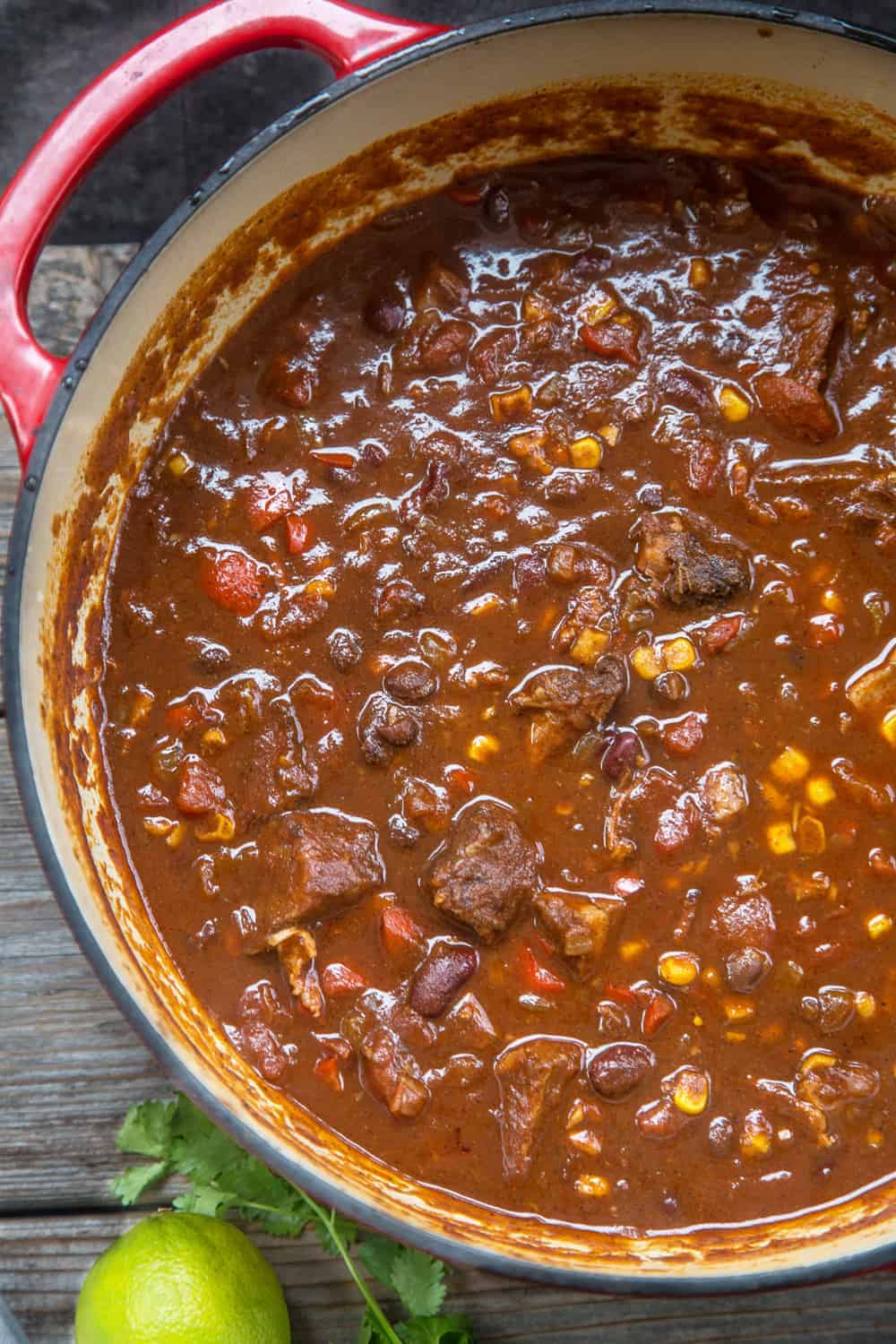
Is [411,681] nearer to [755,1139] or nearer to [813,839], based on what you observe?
[813,839]

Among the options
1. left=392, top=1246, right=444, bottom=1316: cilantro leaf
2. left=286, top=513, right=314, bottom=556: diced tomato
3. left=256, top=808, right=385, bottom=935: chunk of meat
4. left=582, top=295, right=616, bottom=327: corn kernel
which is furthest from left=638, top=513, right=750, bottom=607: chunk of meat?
left=392, top=1246, right=444, bottom=1316: cilantro leaf

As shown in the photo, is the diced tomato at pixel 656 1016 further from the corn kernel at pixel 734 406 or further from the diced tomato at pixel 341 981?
the corn kernel at pixel 734 406

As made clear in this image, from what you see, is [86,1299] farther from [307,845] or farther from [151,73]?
[151,73]

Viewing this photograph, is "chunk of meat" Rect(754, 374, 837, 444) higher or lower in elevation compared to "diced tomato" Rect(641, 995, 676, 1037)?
higher

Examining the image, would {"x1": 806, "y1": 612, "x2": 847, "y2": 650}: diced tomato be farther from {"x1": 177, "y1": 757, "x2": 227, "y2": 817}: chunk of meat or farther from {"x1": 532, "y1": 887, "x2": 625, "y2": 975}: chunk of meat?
{"x1": 177, "y1": 757, "x2": 227, "y2": 817}: chunk of meat

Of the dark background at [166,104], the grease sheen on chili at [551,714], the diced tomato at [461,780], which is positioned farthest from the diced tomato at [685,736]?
the dark background at [166,104]

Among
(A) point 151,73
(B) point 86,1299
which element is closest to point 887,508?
(A) point 151,73

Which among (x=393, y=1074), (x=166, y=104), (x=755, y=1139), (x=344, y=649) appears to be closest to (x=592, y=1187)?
(x=755, y=1139)
